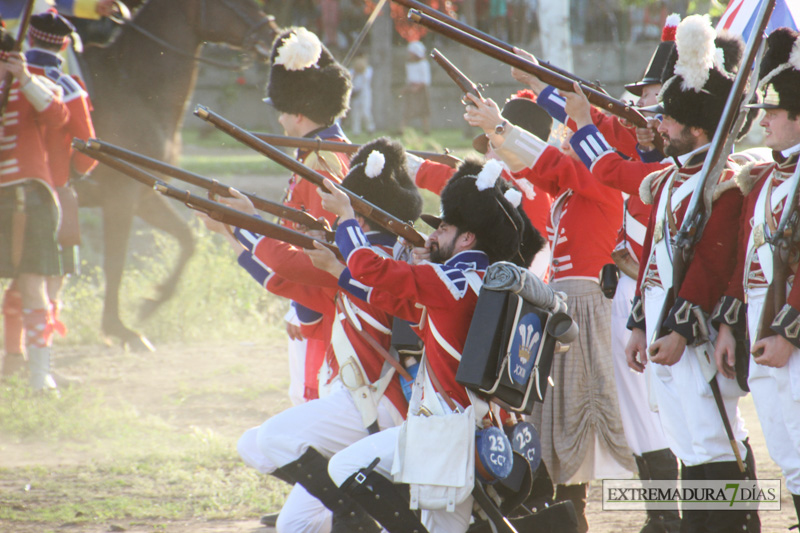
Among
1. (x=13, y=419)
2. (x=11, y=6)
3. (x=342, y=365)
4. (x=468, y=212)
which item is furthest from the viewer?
(x=11, y=6)

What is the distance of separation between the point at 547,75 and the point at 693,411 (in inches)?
59.0

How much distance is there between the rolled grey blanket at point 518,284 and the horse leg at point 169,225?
224 inches

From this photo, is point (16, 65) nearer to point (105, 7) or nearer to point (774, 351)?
point (105, 7)

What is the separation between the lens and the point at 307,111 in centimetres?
454

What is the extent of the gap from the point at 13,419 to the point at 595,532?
3.79 metres

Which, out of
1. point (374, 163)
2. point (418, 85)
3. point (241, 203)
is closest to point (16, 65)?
point (241, 203)

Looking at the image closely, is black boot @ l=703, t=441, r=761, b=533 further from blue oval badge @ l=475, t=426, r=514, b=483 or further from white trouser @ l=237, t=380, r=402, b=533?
white trouser @ l=237, t=380, r=402, b=533

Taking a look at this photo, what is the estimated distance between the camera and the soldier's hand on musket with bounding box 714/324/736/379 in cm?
315

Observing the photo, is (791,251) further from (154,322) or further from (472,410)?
(154,322)

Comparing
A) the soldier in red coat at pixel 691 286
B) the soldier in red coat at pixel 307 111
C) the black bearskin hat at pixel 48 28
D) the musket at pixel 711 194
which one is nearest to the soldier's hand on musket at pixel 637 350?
the soldier in red coat at pixel 691 286

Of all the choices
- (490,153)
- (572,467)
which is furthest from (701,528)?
(490,153)

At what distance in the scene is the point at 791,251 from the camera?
295 cm

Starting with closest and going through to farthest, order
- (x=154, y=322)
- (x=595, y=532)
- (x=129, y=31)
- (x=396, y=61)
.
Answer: (x=595, y=532) < (x=129, y=31) < (x=154, y=322) < (x=396, y=61)

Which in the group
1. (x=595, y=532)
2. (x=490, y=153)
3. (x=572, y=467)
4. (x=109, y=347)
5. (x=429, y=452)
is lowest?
(x=109, y=347)
